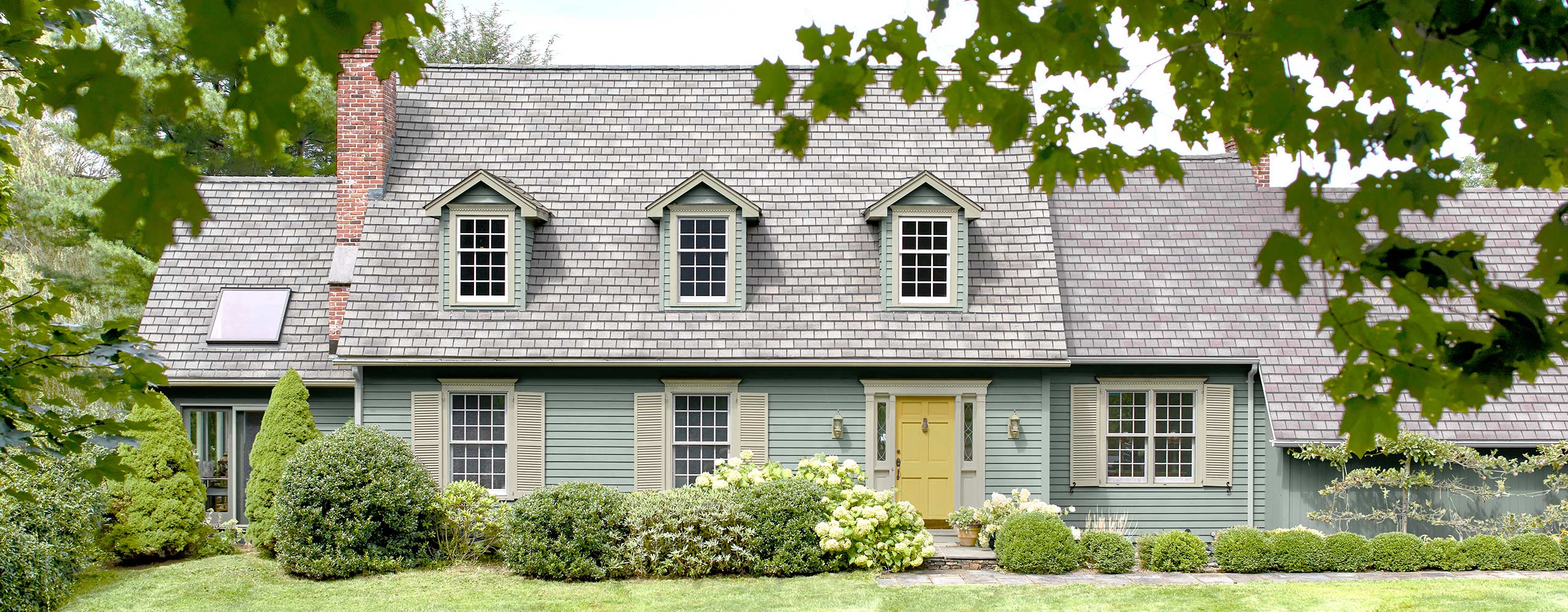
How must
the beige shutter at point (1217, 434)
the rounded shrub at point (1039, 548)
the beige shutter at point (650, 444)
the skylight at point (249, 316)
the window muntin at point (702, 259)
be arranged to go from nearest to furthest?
the rounded shrub at point (1039, 548), the beige shutter at point (650, 444), the window muntin at point (702, 259), the beige shutter at point (1217, 434), the skylight at point (249, 316)

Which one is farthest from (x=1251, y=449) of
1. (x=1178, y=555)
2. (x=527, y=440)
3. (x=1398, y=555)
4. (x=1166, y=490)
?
(x=527, y=440)

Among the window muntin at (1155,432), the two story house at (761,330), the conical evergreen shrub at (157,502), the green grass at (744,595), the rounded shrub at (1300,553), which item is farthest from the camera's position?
the window muntin at (1155,432)

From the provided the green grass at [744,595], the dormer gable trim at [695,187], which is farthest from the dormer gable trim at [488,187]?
the green grass at [744,595]

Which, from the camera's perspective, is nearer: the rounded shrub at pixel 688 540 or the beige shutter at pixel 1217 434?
the rounded shrub at pixel 688 540

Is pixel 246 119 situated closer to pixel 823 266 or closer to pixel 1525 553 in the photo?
pixel 823 266

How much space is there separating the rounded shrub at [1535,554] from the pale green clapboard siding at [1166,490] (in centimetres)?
291

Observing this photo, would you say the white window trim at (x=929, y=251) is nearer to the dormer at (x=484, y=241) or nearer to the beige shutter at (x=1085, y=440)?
the beige shutter at (x=1085, y=440)

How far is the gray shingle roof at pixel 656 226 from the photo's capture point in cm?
1461

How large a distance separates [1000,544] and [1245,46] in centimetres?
1023

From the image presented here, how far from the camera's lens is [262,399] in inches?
615

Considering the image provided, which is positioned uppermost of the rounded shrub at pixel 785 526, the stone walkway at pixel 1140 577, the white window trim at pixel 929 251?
the white window trim at pixel 929 251

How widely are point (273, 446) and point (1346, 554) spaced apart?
44.7ft

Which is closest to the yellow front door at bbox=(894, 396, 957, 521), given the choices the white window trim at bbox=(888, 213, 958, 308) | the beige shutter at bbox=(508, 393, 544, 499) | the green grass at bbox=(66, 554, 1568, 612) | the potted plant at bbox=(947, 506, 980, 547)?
the potted plant at bbox=(947, 506, 980, 547)

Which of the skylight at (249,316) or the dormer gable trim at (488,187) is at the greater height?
the dormer gable trim at (488,187)
